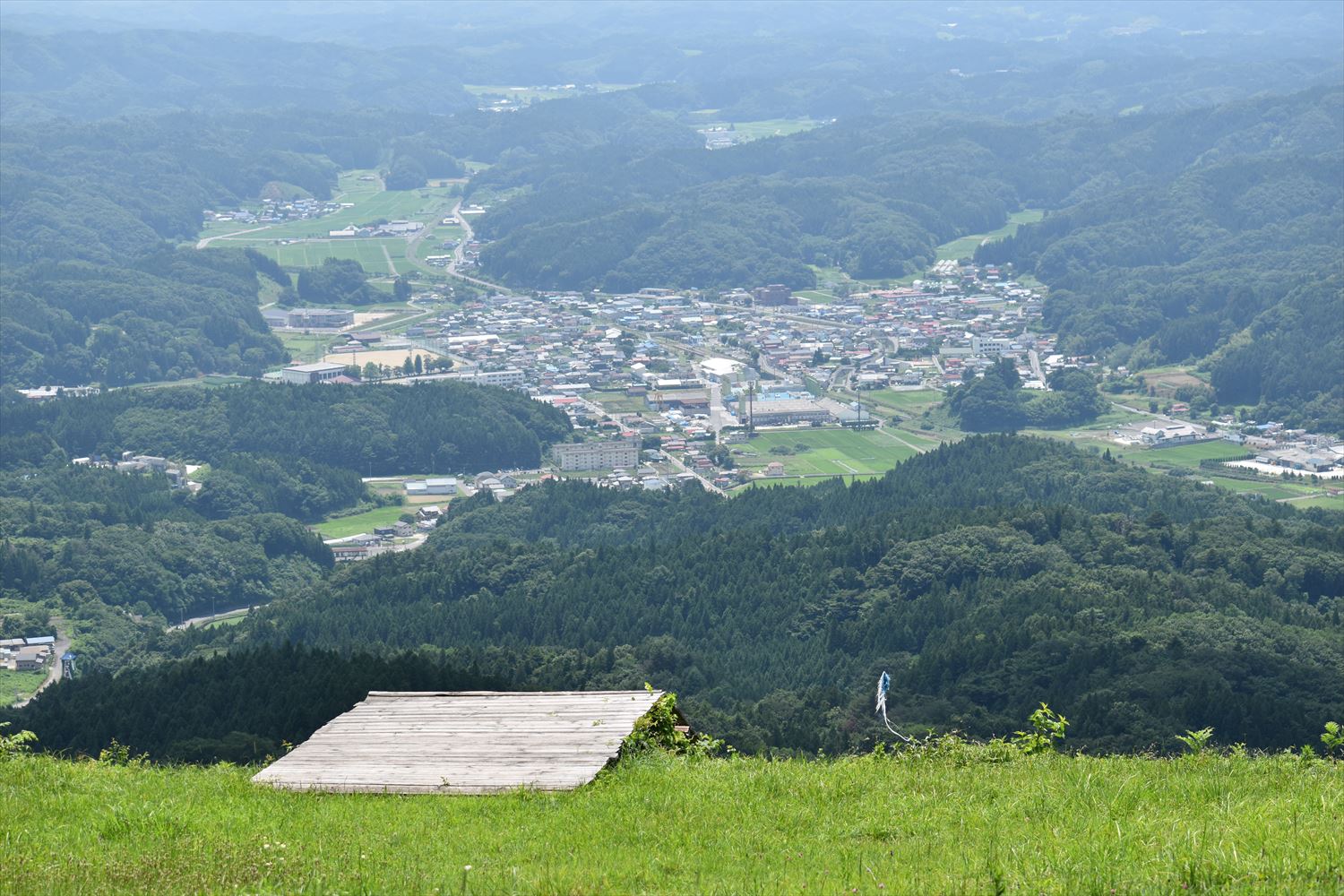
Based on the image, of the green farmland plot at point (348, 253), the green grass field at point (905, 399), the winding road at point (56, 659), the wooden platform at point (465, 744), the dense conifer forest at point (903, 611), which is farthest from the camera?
the green farmland plot at point (348, 253)

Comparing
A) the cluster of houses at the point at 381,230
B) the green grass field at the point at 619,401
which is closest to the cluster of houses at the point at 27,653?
the green grass field at the point at 619,401

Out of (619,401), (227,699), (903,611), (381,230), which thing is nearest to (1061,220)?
(381,230)

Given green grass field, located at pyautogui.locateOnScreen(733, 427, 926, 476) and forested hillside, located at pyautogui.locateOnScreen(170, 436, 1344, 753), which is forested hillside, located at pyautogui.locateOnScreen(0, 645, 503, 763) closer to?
forested hillside, located at pyautogui.locateOnScreen(170, 436, 1344, 753)

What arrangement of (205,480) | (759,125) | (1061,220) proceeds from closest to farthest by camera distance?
(205,480)
(1061,220)
(759,125)

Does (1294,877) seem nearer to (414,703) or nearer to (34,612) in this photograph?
(414,703)

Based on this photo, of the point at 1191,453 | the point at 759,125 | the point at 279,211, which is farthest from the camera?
the point at 759,125

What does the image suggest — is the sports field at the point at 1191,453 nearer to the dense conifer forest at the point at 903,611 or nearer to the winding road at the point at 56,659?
the dense conifer forest at the point at 903,611

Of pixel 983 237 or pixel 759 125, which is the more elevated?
pixel 759 125

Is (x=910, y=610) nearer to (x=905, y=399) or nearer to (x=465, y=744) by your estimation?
(x=465, y=744)
